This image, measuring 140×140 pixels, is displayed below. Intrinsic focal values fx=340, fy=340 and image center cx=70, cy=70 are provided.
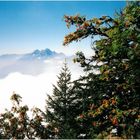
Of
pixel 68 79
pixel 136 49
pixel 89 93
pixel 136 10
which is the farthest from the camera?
pixel 68 79

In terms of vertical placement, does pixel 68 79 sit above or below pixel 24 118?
above

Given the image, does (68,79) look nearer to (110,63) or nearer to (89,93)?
(89,93)

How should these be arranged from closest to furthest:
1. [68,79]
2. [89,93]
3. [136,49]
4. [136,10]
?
[136,49] → [136,10] → [89,93] → [68,79]

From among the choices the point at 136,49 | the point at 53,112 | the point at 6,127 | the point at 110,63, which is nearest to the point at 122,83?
the point at 110,63

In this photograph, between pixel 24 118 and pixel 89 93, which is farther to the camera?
pixel 24 118

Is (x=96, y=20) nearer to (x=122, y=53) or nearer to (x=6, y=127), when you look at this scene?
(x=122, y=53)

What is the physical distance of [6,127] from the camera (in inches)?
1447

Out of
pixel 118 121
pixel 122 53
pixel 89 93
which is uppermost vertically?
pixel 122 53

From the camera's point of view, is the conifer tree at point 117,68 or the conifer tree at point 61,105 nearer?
the conifer tree at point 117,68

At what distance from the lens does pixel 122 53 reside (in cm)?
2269

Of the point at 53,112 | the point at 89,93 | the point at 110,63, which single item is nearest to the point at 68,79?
the point at 53,112

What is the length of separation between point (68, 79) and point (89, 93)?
13142mm

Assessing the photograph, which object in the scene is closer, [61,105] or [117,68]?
[117,68]

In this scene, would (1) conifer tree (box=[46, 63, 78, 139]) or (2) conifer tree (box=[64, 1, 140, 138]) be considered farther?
(1) conifer tree (box=[46, 63, 78, 139])
